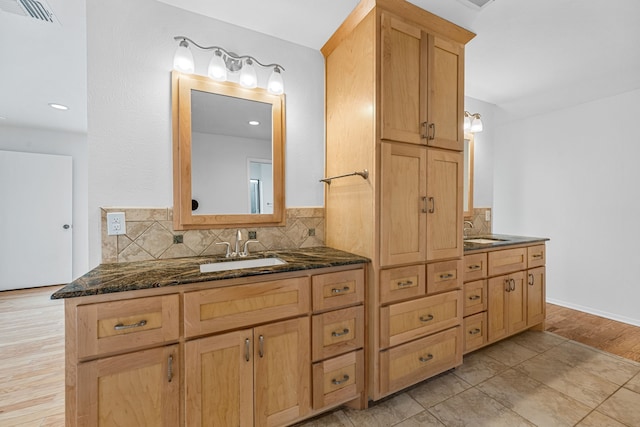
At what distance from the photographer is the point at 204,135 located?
1.74m

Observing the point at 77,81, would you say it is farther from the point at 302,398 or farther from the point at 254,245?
the point at 302,398

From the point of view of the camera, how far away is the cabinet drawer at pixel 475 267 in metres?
2.09

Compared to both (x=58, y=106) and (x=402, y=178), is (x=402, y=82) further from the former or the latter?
(x=58, y=106)

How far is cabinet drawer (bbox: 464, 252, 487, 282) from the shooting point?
6.86ft

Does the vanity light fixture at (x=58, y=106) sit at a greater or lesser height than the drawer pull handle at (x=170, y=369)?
greater

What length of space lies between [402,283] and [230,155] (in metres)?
1.43

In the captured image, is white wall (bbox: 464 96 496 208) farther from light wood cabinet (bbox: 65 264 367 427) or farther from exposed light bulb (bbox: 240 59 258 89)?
exposed light bulb (bbox: 240 59 258 89)

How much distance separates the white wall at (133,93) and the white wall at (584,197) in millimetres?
3906

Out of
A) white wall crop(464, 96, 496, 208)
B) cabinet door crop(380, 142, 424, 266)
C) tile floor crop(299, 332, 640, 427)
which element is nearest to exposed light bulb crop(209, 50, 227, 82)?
cabinet door crop(380, 142, 424, 266)

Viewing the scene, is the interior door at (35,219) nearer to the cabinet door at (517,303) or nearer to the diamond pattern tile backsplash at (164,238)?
the diamond pattern tile backsplash at (164,238)

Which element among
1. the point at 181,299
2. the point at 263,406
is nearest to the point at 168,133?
the point at 181,299

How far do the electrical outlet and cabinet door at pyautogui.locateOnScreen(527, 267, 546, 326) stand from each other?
10.8ft

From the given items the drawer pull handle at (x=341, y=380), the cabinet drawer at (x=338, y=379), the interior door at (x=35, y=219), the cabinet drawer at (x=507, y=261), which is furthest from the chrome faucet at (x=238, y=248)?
the interior door at (x=35, y=219)

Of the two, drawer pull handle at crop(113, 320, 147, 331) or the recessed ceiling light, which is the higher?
the recessed ceiling light
